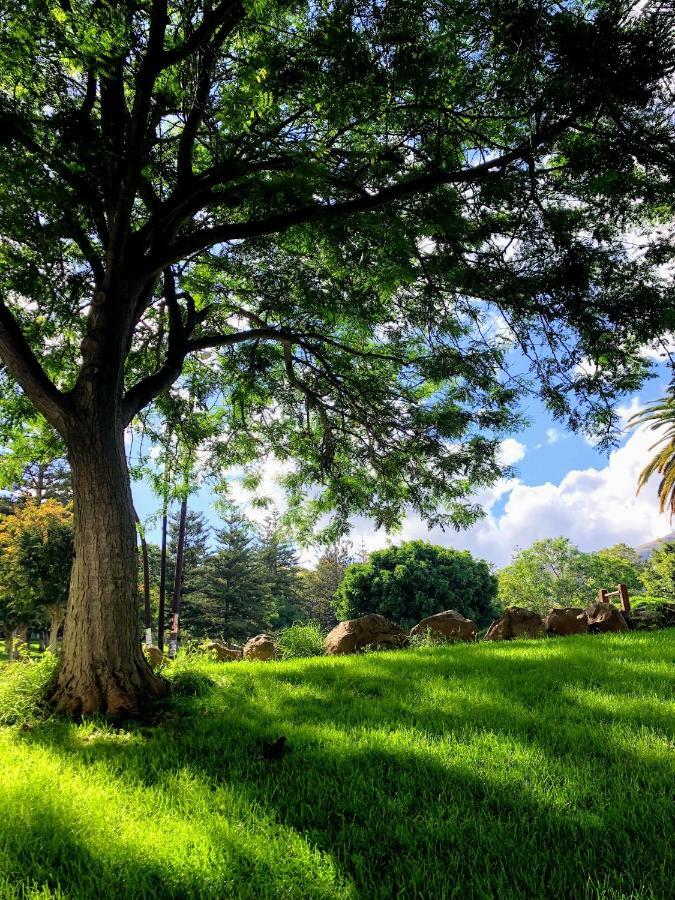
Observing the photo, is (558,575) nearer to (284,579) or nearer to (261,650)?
(284,579)

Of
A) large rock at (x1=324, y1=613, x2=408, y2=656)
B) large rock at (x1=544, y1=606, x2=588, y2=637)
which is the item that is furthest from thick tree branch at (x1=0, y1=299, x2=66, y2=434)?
large rock at (x1=544, y1=606, x2=588, y2=637)

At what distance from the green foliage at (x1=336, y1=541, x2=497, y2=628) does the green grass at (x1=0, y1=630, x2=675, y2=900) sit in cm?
1682

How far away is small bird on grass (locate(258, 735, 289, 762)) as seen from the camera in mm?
3412

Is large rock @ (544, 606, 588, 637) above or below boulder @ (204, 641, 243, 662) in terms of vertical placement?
above

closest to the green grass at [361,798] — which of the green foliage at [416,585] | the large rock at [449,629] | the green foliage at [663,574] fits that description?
the large rock at [449,629]

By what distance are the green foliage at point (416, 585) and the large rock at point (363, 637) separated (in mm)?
11693

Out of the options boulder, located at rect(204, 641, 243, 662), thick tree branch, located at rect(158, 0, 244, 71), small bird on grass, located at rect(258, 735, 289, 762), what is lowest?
boulder, located at rect(204, 641, 243, 662)

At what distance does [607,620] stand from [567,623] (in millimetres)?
725

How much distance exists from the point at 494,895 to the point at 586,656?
4885 millimetres

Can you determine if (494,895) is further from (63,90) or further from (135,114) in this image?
(63,90)

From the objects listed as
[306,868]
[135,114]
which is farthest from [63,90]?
[306,868]

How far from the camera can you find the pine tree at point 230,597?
3522 centimetres

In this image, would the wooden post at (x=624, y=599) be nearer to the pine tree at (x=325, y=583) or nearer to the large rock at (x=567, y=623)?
the large rock at (x=567, y=623)

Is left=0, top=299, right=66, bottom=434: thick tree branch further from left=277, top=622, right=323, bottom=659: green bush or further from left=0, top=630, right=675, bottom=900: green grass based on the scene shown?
left=277, top=622, right=323, bottom=659: green bush
